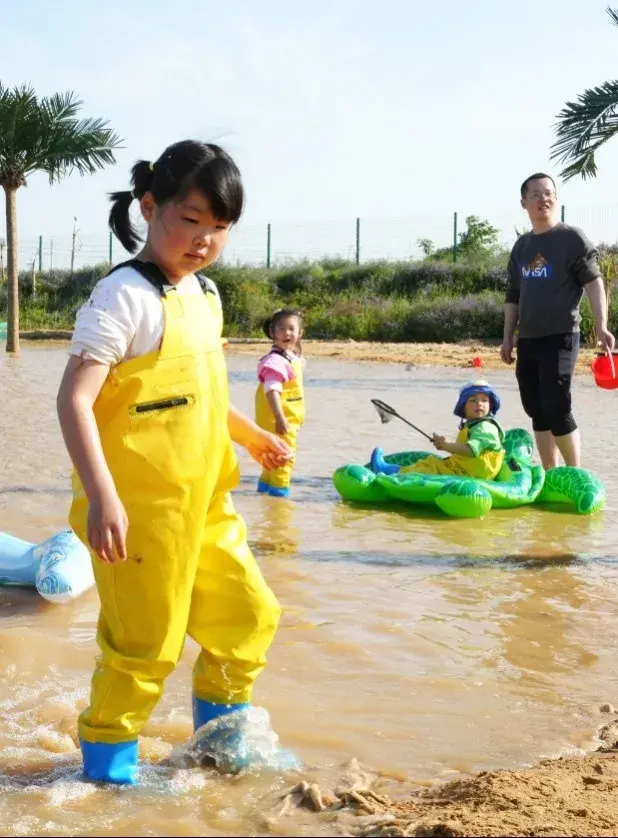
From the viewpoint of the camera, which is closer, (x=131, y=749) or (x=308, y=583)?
(x=131, y=749)

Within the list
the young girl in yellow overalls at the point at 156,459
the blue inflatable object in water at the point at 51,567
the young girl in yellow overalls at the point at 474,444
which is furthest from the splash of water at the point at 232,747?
the young girl in yellow overalls at the point at 474,444

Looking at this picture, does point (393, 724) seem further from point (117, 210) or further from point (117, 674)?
point (117, 210)

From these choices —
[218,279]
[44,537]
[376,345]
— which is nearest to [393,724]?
[44,537]

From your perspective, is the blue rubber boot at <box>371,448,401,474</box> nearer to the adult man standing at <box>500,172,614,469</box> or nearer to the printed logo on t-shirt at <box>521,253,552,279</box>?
the adult man standing at <box>500,172,614,469</box>

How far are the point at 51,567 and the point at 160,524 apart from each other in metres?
1.89

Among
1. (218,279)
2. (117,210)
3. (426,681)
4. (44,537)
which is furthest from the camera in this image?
(218,279)

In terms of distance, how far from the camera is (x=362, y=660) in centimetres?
382

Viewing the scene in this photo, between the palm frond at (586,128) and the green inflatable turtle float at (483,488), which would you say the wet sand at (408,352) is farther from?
the green inflatable turtle float at (483,488)

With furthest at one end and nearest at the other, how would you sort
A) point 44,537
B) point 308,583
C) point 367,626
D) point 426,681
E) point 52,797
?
point 44,537 < point 308,583 < point 367,626 < point 426,681 < point 52,797

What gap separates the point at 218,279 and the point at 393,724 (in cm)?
2724

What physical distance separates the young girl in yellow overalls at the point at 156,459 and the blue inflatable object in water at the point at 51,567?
162cm

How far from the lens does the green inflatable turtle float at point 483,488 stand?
6.39 m

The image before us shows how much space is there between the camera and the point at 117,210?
116 inches

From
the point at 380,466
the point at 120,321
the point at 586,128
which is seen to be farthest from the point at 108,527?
the point at 586,128
